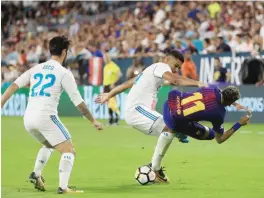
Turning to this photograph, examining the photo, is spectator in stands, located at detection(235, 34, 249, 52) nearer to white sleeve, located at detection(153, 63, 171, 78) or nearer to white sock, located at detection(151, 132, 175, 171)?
white sleeve, located at detection(153, 63, 171, 78)

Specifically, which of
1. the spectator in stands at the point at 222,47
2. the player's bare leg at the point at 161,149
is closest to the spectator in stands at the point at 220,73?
the spectator in stands at the point at 222,47

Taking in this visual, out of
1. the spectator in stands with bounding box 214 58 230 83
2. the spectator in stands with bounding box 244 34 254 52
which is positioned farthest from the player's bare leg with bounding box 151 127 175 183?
the spectator in stands with bounding box 244 34 254 52

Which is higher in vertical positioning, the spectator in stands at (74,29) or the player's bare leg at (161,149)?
the spectator in stands at (74,29)

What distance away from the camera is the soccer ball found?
38.1ft

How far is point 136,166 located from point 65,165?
387 centimetres

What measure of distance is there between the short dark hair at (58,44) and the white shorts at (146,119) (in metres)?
1.94

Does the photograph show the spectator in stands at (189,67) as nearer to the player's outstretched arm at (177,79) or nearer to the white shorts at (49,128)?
the player's outstretched arm at (177,79)

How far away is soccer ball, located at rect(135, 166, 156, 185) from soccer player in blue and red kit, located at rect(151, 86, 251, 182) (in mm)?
140

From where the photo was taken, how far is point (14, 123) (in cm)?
2719

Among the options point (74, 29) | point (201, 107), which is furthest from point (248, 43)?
point (201, 107)

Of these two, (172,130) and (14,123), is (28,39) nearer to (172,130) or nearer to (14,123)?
(14,123)

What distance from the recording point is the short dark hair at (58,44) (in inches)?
416

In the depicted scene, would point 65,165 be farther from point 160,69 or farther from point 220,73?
point 220,73

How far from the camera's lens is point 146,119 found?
11969 millimetres
